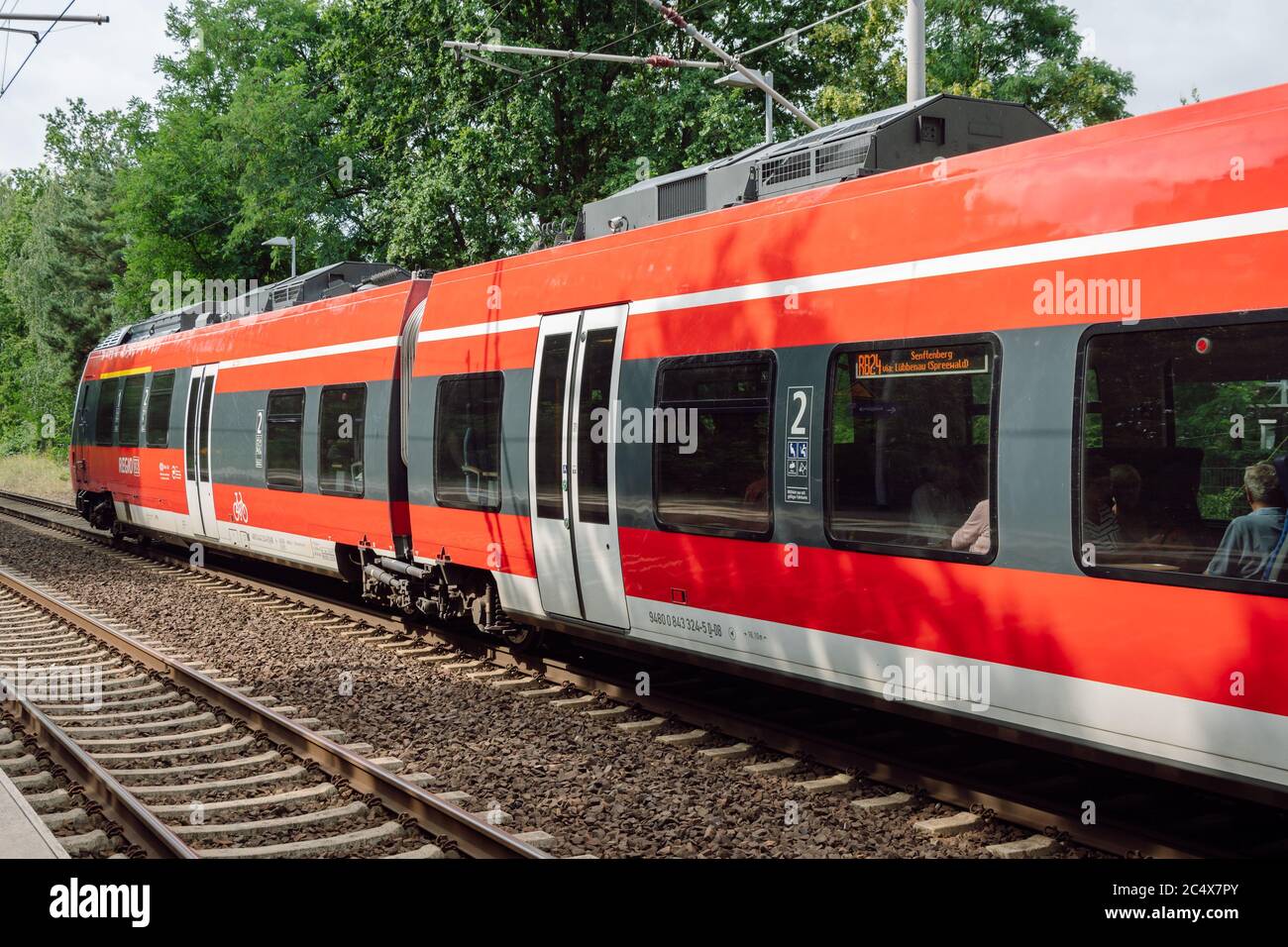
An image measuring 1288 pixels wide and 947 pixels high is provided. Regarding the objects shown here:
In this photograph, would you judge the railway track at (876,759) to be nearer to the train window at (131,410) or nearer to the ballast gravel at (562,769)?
the ballast gravel at (562,769)

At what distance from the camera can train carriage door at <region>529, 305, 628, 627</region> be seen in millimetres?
8688

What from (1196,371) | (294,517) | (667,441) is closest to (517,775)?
(667,441)

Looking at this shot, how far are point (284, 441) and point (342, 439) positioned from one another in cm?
180

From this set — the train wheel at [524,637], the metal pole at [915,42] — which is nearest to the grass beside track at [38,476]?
the train wheel at [524,637]

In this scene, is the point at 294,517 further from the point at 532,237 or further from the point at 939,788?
the point at 532,237

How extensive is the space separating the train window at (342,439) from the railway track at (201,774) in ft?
9.27

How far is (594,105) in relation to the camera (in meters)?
25.7

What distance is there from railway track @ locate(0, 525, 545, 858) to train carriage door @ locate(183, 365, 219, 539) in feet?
20.2

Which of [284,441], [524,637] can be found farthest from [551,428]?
[284,441]

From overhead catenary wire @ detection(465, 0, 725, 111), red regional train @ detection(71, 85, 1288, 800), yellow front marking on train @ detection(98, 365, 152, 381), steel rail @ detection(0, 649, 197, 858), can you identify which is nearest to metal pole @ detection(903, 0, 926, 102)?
red regional train @ detection(71, 85, 1288, 800)

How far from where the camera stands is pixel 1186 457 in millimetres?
5145

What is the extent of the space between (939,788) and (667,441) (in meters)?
2.92

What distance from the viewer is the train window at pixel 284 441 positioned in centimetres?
1412

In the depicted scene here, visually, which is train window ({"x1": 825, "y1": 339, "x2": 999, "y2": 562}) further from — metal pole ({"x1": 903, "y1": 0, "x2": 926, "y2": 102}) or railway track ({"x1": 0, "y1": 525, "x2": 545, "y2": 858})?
metal pole ({"x1": 903, "y1": 0, "x2": 926, "y2": 102})
